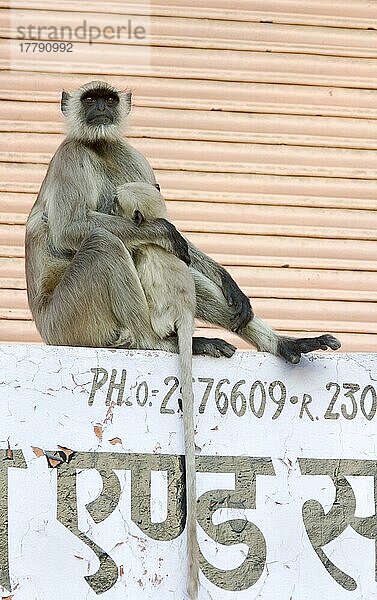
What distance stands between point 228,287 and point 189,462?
929 mm

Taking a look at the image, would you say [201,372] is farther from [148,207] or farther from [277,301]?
[277,301]

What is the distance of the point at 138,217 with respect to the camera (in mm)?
5059

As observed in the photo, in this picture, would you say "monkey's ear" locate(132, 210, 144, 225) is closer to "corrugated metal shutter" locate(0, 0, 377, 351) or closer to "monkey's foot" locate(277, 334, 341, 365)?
"monkey's foot" locate(277, 334, 341, 365)

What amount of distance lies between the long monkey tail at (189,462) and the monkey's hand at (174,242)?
0.31 metres

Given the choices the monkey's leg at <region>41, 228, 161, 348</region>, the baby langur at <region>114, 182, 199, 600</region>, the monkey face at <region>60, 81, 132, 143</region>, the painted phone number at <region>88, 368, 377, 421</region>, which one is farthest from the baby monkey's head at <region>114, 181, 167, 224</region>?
the painted phone number at <region>88, 368, 377, 421</region>

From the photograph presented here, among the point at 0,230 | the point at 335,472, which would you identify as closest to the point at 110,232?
the point at 335,472

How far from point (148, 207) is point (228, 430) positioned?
0.84m

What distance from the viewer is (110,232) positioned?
4996 mm

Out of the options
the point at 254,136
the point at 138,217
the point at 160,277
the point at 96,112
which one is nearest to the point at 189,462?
the point at 160,277

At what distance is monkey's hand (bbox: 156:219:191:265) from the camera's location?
4.96m

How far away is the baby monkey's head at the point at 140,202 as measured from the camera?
5051 millimetres

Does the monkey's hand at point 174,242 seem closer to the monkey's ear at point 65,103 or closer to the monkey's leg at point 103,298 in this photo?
the monkey's leg at point 103,298

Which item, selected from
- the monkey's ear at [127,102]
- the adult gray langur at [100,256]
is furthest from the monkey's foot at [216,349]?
the monkey's ear at [127,102]

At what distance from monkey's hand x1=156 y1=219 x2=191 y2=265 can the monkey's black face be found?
573mm
